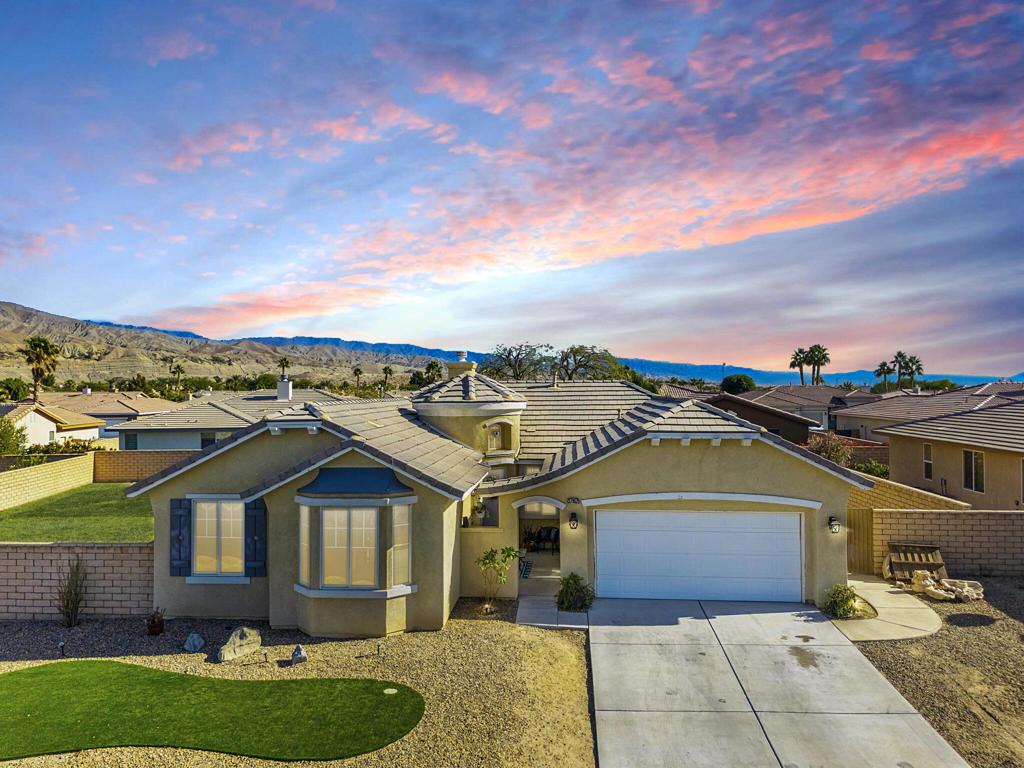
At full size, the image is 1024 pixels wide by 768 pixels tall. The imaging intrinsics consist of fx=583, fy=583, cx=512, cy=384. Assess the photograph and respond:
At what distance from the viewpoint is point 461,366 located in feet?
72.3

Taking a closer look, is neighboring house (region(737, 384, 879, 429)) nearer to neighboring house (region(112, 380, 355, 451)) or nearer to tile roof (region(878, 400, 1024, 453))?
tile roof (region(878, 400, 1024, 453))

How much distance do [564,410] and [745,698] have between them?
13.2 m

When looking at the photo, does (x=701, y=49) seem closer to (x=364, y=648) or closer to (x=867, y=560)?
(x=867, y=560)

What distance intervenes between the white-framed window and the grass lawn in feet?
35.5

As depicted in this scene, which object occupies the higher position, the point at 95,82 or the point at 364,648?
the point at 95,82

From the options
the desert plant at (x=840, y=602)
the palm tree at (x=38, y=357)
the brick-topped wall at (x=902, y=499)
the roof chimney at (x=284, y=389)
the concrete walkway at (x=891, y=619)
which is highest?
the palm tree at (x=38, y=357)

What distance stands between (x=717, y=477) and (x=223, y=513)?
11282 mm

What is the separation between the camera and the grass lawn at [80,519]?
20.1 metres

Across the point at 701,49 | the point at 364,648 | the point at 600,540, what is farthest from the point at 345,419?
the point at 701,49

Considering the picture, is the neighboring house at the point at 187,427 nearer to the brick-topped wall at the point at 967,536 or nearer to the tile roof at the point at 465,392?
the tile roof at the point at 465,392

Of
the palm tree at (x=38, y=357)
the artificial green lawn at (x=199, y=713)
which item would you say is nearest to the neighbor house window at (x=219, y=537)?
the artificial green lawn at (x=199, y=713)

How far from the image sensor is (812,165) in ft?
62.2

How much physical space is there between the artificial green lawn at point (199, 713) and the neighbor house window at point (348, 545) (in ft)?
7.38

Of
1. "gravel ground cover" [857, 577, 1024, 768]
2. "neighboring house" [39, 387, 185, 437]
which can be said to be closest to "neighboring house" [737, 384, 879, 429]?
"gravel ground cover" [857, 577, 1024, 768]
